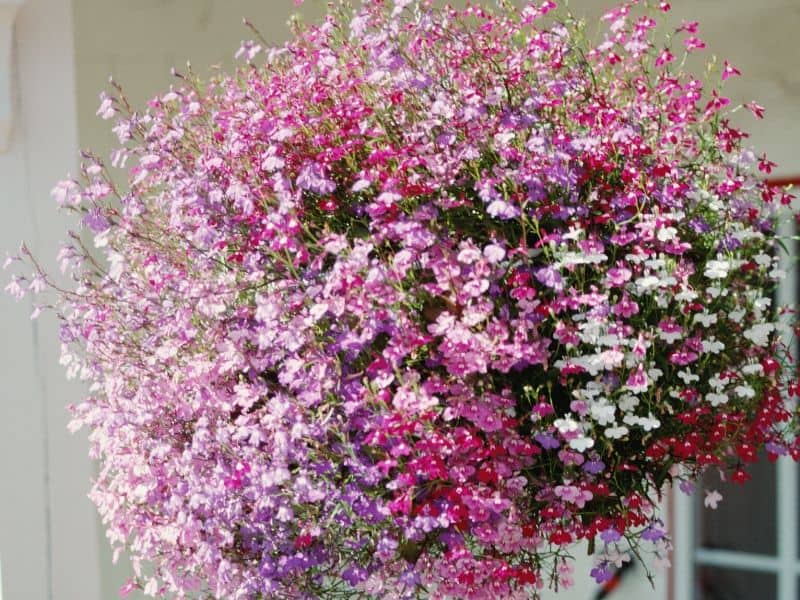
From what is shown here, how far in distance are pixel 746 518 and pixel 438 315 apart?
1.76 meters

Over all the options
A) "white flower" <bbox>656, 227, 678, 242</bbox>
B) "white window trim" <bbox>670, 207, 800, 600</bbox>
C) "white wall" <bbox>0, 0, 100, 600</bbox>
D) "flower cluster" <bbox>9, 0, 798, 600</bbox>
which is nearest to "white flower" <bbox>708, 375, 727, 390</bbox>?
"flower cluster" <bbox>9, 0, 798, 600</bbox>

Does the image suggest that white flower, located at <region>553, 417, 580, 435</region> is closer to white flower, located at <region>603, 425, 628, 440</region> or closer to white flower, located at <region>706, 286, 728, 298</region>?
white flower, located at <region>603, 425, 628, 440</region>

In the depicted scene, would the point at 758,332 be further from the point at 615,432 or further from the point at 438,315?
the point at 438,315

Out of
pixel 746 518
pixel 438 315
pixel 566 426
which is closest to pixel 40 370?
pixel 438 315

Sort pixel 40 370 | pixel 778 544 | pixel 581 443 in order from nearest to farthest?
pixel 581 443 < pixel 40 370 < pixel 778 544

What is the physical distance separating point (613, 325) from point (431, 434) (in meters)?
0.38

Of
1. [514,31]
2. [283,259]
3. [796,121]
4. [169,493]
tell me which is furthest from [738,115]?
[169,493]

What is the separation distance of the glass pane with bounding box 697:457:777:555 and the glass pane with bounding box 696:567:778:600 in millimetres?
71

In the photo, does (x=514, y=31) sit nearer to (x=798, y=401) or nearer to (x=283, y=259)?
(x=283, y=259)

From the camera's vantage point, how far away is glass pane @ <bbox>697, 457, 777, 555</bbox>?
3.37m

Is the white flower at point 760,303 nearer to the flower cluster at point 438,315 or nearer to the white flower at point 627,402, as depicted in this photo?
the flower cluster at point 438,315

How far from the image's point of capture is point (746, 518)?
3.41 metres

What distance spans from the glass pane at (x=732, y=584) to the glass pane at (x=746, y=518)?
7 centimetres

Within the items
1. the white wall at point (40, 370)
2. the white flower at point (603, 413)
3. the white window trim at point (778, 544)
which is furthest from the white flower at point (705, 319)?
the white wall at point (40, 370)
